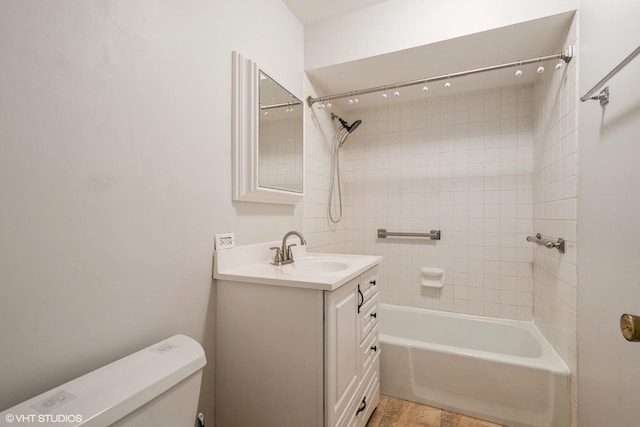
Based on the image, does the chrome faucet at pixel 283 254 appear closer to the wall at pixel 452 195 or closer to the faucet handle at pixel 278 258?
the faucet handle at pixel 278 258

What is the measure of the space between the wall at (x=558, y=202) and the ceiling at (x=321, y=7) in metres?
1.20

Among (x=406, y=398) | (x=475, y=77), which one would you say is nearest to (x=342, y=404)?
(x=406, y=398)

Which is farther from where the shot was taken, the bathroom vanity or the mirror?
the mirror

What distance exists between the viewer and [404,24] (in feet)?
5.83

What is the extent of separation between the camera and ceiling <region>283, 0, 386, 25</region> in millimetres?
1840

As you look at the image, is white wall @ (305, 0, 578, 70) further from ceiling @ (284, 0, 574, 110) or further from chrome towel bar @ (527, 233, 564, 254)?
chrome towel bar @ (527, 233, 564, 254)

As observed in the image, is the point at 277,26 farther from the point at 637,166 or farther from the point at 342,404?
the point at 342,404

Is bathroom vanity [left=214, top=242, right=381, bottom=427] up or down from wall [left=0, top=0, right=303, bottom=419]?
down

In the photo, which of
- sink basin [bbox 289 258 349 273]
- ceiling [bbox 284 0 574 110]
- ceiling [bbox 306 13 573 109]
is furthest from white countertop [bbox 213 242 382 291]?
ceiling [bbox 284 0 574 110]

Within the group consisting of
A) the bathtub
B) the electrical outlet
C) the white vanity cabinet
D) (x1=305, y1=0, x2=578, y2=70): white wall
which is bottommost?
the bathtub

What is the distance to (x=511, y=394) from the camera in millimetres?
1612

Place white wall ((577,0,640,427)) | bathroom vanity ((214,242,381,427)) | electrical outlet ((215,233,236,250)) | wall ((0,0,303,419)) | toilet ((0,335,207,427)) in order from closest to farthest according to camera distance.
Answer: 1. toilet ((0,335,207,427))
2. wall ((0,0,303,419))
3. white wall ((577,0,640,427))
4. bathroom vanity ((214,242,381,427))
5. electrical outlet ((215,233,236,250))

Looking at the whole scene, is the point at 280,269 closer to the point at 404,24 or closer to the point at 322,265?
the point at 322,265

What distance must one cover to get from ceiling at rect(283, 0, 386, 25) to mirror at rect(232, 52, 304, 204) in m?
0.59
